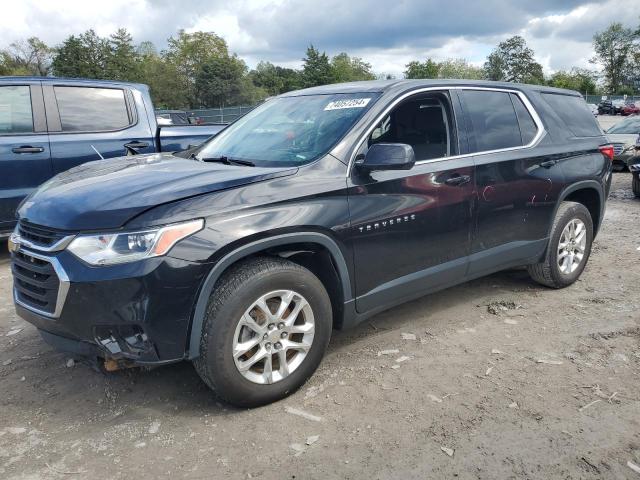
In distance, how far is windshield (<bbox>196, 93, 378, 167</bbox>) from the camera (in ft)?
10.9

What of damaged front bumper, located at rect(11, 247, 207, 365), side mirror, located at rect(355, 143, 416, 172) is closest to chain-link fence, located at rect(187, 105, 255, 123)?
side mirror, located at rect(355, 143, 416, 172)

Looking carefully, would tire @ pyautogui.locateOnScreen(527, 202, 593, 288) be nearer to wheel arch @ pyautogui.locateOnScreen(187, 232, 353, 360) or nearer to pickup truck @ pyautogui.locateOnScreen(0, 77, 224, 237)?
wheel arch @ pyautogui.locateOnScreen(187, 232, 353, 360)

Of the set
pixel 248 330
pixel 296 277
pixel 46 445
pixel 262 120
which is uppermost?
pixel 262 120

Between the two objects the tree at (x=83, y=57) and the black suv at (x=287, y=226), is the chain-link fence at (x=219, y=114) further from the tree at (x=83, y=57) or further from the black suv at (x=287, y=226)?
the black suv at (x=287, y=226)

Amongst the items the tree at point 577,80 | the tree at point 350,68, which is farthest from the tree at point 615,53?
the tree at point 350,68

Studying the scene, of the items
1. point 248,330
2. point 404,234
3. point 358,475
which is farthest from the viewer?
point 404,234

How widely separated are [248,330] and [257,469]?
0.70m

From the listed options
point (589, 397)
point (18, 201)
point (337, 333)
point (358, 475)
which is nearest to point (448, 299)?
point (337, 333)

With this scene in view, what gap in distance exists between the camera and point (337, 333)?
156 inches

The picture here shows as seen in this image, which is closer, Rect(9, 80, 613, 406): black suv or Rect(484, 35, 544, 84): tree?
Rect(9, 80, 613, 406): black suv

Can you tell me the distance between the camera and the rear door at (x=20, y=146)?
5.44 meters

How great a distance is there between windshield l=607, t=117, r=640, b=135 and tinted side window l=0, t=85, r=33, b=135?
13.0 metres

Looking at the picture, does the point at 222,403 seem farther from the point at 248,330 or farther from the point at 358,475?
the point at 358,475

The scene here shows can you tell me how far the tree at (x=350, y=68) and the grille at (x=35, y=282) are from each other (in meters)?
90.9
